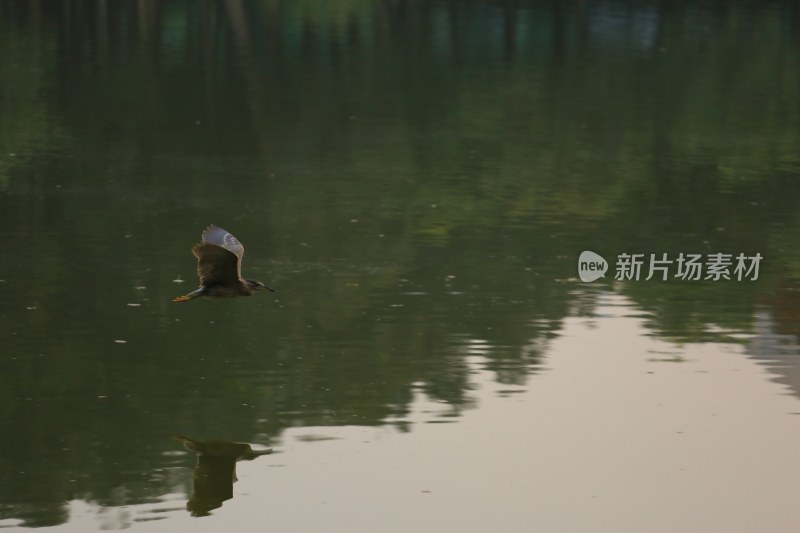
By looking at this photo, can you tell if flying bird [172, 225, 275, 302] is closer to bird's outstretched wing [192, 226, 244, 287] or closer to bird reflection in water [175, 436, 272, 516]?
bird's outstretched wing [192, 226, 244, 287]

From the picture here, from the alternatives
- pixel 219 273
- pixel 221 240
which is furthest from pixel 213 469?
pixel 221 240

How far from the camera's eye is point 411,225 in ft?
83.3

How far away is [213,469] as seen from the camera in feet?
51.5

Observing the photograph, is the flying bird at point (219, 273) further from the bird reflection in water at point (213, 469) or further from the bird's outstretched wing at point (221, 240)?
the bird reflection in water at point (213, 469)

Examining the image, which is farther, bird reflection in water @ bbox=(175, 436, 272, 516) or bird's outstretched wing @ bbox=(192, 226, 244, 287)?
bird's outstretched wing @ bbox=(192, 226, 244, 287)

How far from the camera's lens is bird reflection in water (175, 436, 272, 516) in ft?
48.6

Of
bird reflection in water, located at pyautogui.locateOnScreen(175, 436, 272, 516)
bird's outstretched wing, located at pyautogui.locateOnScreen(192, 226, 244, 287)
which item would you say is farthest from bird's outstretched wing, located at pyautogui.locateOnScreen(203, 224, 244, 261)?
bird reflection in water, located at pyautogui.locateOnScreen(175, 436, 272, 516)

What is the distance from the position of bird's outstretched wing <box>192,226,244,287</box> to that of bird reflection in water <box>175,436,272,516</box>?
1518 mm

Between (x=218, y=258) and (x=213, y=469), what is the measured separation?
1931mm

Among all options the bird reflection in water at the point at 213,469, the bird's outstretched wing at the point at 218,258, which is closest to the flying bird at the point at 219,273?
the bird's outstretched wing at the point at 218,258

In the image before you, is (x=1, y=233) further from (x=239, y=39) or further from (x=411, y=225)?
(x=239, y=39)

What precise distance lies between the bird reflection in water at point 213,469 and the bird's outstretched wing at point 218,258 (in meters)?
1.52

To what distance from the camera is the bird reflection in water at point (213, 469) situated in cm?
1481

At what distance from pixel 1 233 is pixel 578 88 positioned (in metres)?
20.4
